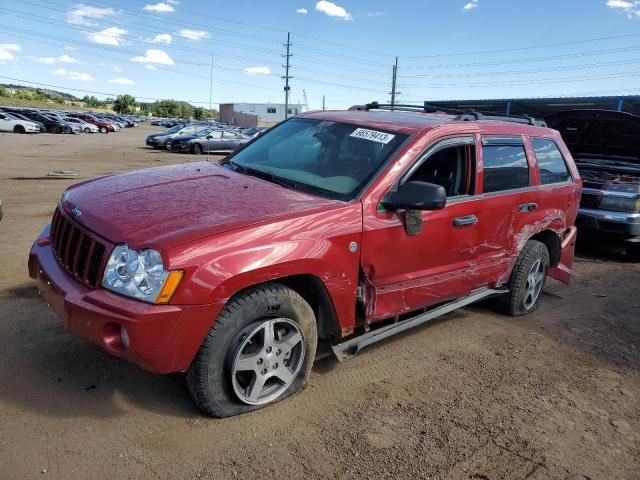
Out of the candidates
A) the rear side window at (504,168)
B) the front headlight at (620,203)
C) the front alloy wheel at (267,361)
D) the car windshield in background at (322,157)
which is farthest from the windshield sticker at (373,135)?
the front headlight at (620,203)

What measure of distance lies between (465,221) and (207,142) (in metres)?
24.9

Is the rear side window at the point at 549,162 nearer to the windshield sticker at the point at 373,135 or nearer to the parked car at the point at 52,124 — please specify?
the windshield sticker at the point at 373,135

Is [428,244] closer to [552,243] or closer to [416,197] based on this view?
[416,197]

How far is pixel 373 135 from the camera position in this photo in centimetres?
386

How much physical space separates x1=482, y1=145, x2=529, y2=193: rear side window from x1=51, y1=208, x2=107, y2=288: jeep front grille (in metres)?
2.89

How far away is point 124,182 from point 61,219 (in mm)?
492

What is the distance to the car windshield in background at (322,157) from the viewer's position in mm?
3578

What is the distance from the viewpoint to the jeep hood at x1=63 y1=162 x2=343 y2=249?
2.79 meters

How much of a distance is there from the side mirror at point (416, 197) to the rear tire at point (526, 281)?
1.87 m

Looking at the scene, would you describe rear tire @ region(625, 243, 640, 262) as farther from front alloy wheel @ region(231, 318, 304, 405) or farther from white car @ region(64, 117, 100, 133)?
white car @ region(64, 117, 100, 133)

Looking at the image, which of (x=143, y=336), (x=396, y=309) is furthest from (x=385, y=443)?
(x=143, y=336)

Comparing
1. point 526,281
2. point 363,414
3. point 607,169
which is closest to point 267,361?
point 363,414

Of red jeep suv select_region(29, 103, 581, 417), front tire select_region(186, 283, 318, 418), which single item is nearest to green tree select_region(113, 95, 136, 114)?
red jeep suv select_region(29, 103, 581, 417)

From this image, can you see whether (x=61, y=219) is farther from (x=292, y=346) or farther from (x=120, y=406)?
(x=292, y=346)
